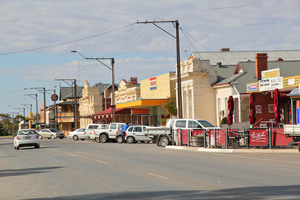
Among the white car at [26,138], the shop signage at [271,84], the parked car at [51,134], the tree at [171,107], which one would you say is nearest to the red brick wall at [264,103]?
the shop signage at [271,84]

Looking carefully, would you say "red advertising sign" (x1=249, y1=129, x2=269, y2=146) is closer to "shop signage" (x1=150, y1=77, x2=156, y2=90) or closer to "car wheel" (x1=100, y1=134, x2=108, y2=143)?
"car wheel" (x1=100, y1=134, x2=108, y2=143)

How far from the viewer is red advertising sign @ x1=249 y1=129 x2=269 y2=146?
89.9 feet

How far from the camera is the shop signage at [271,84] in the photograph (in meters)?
38.2

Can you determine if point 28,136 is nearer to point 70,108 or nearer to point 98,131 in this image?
point 98,131

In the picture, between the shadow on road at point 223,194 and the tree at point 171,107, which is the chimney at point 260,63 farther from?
the shadow on road at point 223,194

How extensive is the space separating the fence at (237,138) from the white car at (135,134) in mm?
11444

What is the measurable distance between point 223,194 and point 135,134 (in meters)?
33.4

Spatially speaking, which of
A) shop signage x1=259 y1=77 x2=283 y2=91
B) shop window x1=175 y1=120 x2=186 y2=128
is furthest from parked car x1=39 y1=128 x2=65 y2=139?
shop window x1=175 y1=120 x2=186 y2=128

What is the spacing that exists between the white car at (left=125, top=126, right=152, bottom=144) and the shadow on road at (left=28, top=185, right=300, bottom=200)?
106 ft

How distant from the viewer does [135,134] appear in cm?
4406

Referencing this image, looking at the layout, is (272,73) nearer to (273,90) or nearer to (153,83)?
(273,90)

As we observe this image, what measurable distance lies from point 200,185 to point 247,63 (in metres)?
40.7

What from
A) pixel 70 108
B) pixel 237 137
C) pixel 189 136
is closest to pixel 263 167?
pixel 237 137

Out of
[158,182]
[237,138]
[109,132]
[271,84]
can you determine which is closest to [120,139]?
[109,132]
